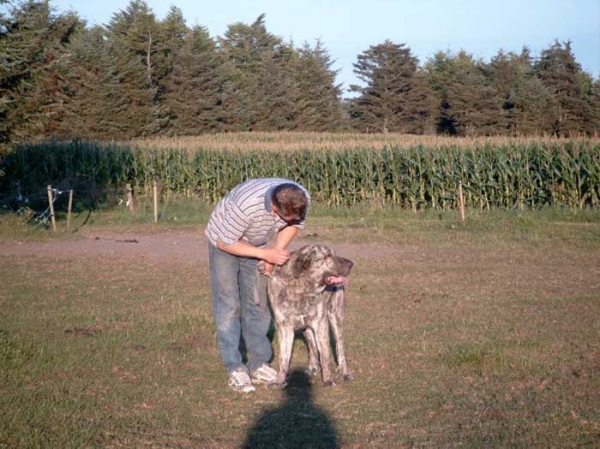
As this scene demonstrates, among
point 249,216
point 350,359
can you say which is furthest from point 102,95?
point 249,216

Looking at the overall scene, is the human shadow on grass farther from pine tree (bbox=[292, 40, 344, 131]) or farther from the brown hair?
pine tree (bbox=[292, 40, 344, 131])

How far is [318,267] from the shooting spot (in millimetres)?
7520

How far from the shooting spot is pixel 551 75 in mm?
59250

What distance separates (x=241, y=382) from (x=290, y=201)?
1793mm

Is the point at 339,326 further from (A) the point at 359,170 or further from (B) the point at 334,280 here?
(A) the point at 359,170

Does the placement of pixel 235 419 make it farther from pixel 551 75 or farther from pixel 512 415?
pixel 551 75

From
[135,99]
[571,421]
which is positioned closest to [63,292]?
[571,421]

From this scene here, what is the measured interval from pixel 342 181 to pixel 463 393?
22085 millimetres

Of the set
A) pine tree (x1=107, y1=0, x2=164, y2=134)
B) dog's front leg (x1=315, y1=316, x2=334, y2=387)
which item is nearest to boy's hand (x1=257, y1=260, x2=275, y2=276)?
dog's front leg (x1=315, y1=316, x2=334, y2=387)

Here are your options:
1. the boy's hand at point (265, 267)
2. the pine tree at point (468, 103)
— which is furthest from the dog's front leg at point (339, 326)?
the pine tree at point (468, 103)

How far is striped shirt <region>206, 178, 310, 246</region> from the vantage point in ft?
24.4

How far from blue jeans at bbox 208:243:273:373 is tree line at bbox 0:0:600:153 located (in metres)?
43.1

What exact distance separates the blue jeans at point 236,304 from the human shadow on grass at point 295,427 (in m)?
0.64

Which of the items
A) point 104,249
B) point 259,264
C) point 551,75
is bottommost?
point 104,249
